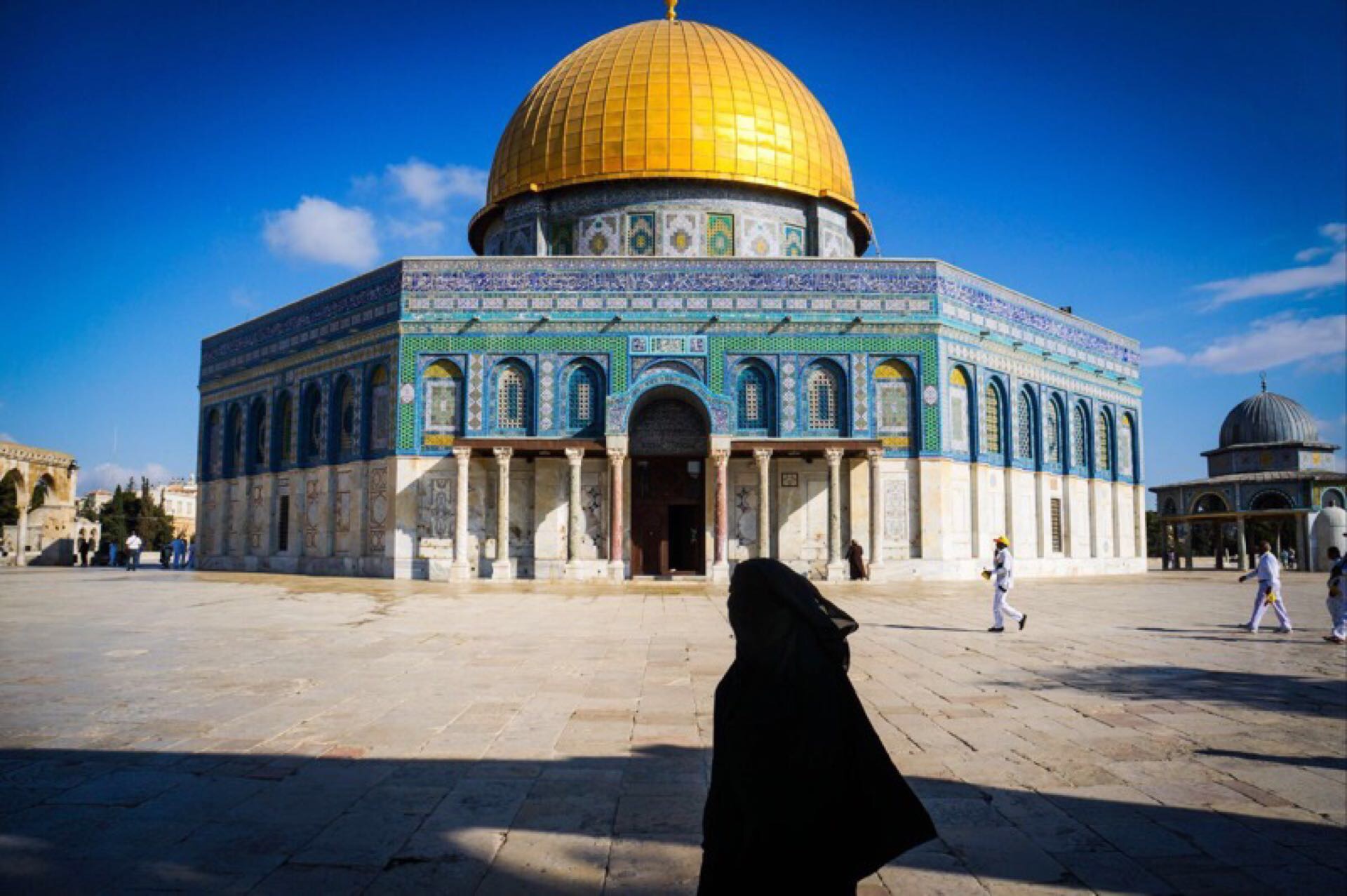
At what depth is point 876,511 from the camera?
78.3 feet

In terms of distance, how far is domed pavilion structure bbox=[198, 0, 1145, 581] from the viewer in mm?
24250

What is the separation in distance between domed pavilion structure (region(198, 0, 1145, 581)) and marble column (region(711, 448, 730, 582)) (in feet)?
0.23

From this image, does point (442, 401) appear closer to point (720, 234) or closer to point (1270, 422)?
point (720, 234)

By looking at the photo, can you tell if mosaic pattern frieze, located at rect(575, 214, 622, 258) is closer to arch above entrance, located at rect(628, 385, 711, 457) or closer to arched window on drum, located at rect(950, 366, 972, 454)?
arch above entrance, located at rect(628, 385, 711, 457)

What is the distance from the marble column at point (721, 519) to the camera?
2284 cm

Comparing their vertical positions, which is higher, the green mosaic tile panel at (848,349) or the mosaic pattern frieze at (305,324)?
the mosaic pattern frieze at (305,324)

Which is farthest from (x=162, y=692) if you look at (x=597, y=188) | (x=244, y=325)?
(x=244, y=325)

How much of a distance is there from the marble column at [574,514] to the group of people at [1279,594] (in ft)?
47.7

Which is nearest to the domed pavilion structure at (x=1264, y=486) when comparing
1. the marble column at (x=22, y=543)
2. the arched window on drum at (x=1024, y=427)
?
the arched window on drum at (x=1024, y=427)

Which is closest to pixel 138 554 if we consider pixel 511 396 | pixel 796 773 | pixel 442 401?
pixel 442 401

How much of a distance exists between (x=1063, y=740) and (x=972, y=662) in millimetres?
3466

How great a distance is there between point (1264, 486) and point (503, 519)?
109 ft

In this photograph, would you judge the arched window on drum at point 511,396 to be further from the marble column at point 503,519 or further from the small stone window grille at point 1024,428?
the small stone window grille at point 1024,428

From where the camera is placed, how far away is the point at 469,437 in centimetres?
2431
